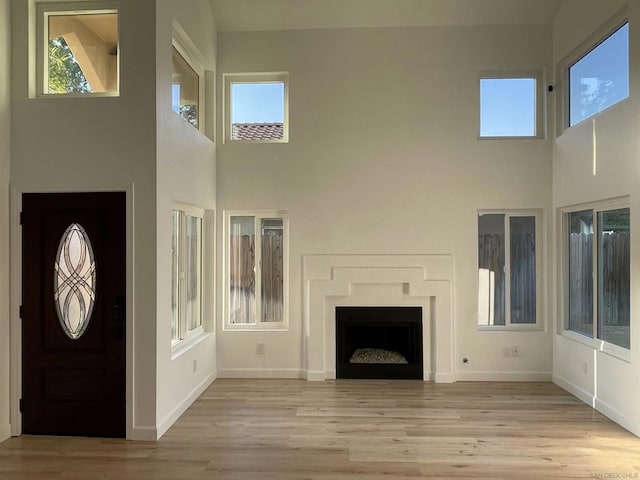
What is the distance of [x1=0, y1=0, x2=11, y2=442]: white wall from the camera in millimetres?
3918

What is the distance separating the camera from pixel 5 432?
392 centimetres

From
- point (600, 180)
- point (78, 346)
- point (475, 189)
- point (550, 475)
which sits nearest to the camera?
point (550, 475)

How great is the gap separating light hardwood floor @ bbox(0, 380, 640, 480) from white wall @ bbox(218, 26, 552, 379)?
0.78m

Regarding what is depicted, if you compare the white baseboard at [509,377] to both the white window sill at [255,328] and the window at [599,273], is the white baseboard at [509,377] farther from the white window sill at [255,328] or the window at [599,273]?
the white window sill at [255,328]

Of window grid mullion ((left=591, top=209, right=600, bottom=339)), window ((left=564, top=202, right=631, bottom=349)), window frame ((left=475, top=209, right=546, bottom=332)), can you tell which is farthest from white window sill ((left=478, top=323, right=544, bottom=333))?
window grid mullion ((left=591, top=209, right=600, bottom=339))

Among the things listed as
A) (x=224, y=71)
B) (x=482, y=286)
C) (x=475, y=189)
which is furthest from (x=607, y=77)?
(x=224, y=71)

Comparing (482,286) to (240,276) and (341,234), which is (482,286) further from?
(240,276)

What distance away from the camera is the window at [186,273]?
188 inches

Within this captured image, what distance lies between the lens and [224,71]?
229 inches

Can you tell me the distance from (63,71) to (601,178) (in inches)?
196

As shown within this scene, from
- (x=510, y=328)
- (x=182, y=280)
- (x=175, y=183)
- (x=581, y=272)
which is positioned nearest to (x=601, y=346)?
(x=581, y=272)

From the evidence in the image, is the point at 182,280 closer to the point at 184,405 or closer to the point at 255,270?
the point at 255,270

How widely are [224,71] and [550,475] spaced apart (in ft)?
17.1

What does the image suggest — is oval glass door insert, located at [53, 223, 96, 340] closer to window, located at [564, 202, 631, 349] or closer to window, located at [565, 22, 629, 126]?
window, located at [564, 202, 631, 349]
